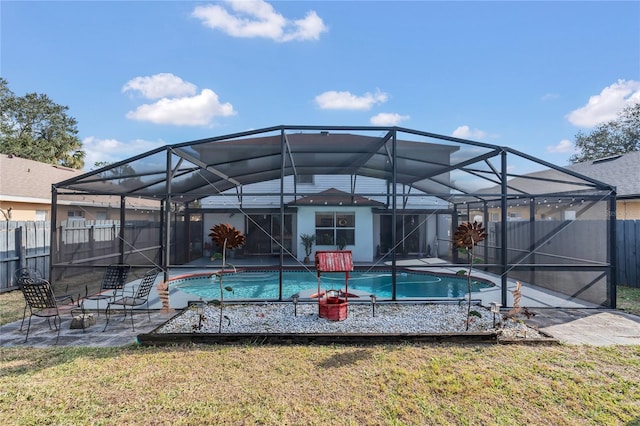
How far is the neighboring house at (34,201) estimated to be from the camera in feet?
32.3

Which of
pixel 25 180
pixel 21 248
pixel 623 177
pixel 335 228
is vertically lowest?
pixel 21 248

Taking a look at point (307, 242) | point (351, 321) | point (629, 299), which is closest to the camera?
point (351, 321)

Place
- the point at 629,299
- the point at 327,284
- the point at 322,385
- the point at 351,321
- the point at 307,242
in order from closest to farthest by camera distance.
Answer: the point at 322,385 < the point at 351,321 < the point at 629,299 < the point at 327,284 < the point at 307,242

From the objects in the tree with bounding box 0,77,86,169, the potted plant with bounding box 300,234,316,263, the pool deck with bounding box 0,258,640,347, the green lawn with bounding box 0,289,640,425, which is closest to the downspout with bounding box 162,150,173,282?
the pool deck with bounding box 0,258,640,347

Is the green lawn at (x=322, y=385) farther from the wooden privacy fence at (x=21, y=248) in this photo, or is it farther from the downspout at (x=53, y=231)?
the wooden privacy fence at (x=21, y=248)

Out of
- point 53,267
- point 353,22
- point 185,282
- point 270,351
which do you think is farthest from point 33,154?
point 270,351

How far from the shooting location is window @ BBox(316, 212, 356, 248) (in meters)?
14.9

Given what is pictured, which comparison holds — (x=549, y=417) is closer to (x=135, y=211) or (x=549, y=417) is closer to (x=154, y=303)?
(x=154, y=303)

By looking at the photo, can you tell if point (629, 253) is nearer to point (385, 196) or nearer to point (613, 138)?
point (385, 196)

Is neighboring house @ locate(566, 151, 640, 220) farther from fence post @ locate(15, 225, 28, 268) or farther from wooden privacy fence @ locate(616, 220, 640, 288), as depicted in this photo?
fence post @ locate(15, 225, 28, 268)

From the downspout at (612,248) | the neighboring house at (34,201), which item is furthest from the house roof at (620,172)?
the neighboring house at (34,201)

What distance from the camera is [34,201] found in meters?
11.6

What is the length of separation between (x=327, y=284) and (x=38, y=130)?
92.5ft

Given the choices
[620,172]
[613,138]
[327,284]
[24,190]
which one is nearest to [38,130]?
[24,190]
